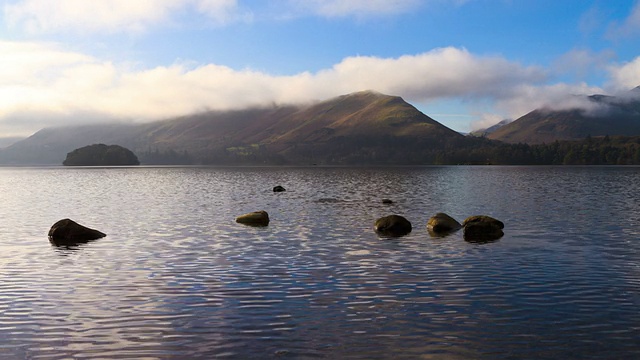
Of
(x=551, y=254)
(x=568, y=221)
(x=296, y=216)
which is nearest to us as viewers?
(x=551, y=254)

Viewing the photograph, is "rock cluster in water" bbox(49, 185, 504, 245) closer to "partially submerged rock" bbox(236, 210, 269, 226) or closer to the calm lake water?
the calm lake water

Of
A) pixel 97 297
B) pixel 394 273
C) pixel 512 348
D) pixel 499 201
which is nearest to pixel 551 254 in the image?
pixel 394 273

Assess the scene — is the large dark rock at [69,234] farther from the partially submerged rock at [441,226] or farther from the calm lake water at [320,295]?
the partially submerged rock at [441,226]

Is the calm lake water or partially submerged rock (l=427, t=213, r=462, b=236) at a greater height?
partially submerged rock (l=427, t=213, r=462, b=236)

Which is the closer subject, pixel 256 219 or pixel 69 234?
pixel 69 234

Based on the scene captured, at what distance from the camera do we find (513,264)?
2922cm

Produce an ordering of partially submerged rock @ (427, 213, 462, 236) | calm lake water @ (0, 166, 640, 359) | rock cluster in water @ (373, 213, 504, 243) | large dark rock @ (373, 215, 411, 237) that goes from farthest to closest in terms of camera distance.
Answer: partially submerged rock @ (427, 213, 462, 236)
large dark rock @ (373, 215, 411, 237)
rock cluster in water @ (373, 213, 504, 243)
calm lake water @ (0, 166, 640, 359)

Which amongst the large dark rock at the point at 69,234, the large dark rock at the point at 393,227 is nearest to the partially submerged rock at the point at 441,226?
the large dark rock at the point at 393,227

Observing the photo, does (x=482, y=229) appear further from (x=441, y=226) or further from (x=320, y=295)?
(x=320, y=295)

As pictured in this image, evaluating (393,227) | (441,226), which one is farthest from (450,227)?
(393,227)

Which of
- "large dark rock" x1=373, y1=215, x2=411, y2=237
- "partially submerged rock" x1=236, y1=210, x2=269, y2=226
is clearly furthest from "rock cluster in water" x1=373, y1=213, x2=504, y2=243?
"partially submerged rock" x1=236, y1=210, x2=269, y2=226

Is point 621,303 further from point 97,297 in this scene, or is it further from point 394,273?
point 97,297

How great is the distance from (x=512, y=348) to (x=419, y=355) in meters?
2.81

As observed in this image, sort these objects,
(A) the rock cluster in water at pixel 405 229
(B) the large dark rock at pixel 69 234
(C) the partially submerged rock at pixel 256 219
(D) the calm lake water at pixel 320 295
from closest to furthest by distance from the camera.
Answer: (D) the calm lake water at pixel 320 295 → (B) the large dark rock at pixel 69 234 → (A) the rock cluster in water at pixel 405 229 → (C) the partially submerged rock at pixel 256 219
